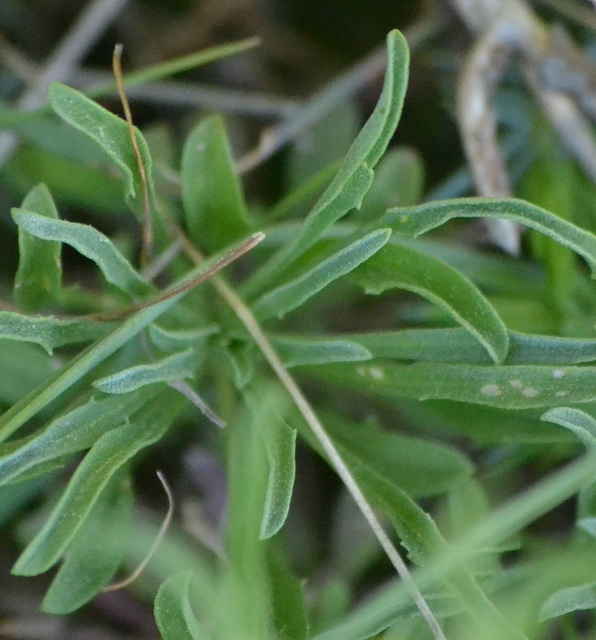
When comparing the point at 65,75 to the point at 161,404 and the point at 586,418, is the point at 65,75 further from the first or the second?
the point at 586,418

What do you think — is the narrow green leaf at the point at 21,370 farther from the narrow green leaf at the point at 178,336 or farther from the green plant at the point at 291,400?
the narrow green leaf at the point at 178,336

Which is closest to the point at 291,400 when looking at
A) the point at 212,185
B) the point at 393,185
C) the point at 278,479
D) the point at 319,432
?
the point at 319,432

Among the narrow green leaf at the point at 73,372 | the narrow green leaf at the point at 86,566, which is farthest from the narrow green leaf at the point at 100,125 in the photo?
the narrow green leaf at the point at 86,566

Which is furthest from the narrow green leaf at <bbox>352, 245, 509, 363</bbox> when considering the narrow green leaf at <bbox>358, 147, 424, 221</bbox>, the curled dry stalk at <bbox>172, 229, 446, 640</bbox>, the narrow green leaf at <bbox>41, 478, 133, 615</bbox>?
the narrow green leaf at <bbox>41, 478, 133, 615</bbox>

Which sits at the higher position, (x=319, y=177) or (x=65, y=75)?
(x=65, y=75)

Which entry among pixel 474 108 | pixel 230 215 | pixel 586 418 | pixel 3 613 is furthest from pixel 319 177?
pixel 3 613

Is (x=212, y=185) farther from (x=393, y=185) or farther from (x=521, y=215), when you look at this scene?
(x=521, y=215)
